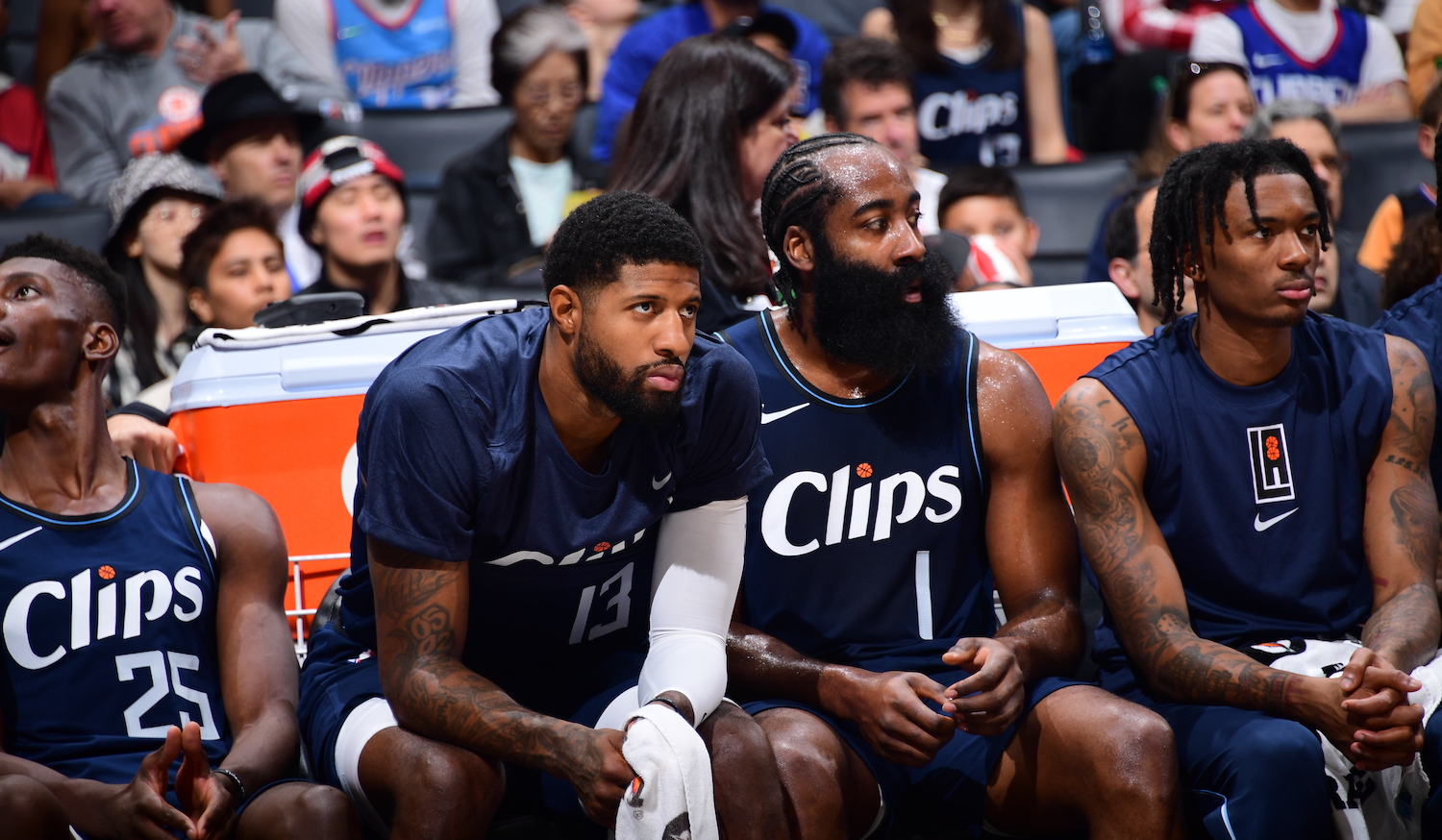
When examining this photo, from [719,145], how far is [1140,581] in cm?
147

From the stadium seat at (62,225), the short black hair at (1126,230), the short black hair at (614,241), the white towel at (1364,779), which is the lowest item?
the white towel at (1364,779)

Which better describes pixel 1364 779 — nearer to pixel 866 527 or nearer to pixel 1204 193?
pixel 866 527

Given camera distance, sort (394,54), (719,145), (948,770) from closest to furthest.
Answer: (948,770) → (719,145) → (394,54)

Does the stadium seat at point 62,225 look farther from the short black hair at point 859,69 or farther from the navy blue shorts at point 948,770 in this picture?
the navy blue shorts at point 948,770

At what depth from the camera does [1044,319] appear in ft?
9.98

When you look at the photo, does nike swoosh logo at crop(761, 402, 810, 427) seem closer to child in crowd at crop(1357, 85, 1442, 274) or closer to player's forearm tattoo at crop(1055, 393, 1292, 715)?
player's forearm tattoo at crop(1055, 393, 1292, 715)

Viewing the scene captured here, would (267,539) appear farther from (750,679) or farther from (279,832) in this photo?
(750,679)

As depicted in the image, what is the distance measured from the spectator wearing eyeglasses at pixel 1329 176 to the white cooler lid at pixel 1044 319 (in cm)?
123

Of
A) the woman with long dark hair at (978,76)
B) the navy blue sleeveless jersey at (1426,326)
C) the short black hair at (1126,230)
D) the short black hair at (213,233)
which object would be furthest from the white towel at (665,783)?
the woman with long dark hair at (978,76)

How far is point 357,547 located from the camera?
239 cm

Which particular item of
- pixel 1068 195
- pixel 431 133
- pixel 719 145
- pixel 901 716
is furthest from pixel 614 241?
pixel 431 133

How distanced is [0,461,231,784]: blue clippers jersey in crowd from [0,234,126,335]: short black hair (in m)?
0.42

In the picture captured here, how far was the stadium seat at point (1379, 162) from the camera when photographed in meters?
5.15

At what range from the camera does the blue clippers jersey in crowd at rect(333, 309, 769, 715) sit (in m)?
2.14
